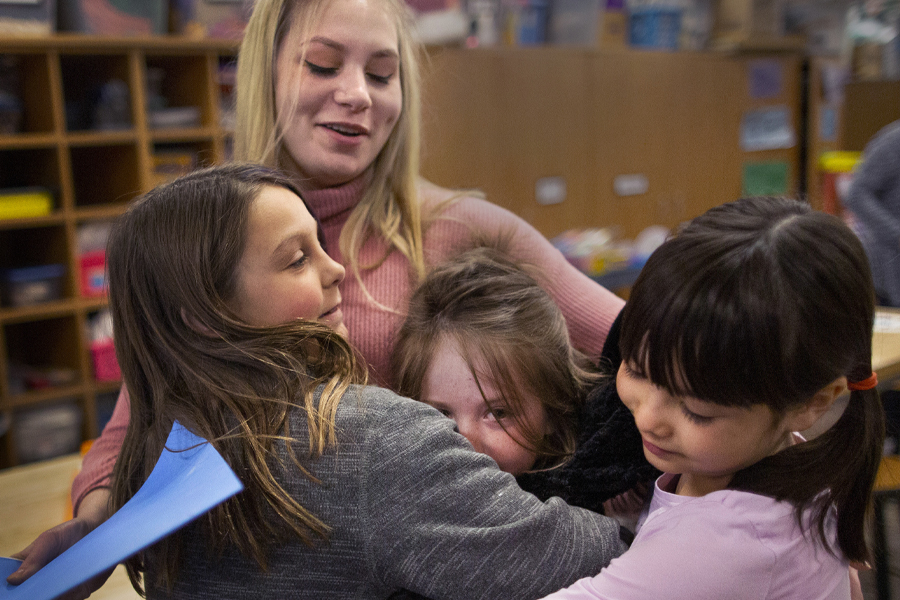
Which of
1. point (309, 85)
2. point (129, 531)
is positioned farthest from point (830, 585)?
point (309, 85)

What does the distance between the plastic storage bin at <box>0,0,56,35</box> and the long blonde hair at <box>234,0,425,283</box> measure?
2.13 metres

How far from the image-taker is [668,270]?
708 millimetres

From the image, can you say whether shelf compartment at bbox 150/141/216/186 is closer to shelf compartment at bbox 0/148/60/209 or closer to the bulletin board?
shelf compartment at bbox 0/148/60/209

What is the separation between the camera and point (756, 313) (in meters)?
0.65

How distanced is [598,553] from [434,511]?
0.18 m

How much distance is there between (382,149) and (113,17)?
244cm

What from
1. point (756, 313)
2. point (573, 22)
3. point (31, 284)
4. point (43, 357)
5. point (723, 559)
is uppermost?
point (573, 22)

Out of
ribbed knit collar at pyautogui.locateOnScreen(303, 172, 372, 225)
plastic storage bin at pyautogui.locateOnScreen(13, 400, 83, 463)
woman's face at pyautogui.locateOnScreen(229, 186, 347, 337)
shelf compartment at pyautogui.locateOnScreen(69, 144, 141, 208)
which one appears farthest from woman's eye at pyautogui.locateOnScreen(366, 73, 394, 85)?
plastic storage bin at pyautogui.locateOnScreen(13, 400, 83, 463)

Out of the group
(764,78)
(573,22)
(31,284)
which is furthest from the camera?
(764,78)

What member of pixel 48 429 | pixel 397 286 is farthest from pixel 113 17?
pixel 397 286

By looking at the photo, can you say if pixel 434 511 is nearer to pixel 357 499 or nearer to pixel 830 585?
pixel 357 499

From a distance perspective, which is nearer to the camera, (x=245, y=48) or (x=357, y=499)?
(x=357, y=499)

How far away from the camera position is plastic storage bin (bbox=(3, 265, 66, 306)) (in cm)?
310

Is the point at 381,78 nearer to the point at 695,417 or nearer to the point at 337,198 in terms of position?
the point at 337,198
